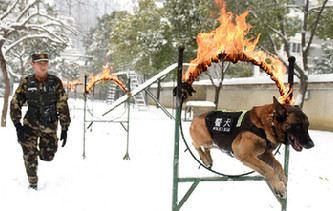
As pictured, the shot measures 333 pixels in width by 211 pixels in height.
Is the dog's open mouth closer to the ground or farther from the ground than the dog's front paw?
farther from the ground

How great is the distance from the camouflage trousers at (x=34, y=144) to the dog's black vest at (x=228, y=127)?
2762mm

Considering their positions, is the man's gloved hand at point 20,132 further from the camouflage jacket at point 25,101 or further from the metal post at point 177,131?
the metal post at point 177,131

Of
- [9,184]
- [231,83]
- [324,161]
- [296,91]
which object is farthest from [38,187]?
[231,83]

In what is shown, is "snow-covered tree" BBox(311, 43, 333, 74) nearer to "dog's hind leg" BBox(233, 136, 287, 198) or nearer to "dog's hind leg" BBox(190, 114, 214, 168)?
"dog's hind leg" BBox(190, 114, 214, 168)

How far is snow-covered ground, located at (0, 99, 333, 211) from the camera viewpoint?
175 inches

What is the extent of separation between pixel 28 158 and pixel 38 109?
0.81 meters

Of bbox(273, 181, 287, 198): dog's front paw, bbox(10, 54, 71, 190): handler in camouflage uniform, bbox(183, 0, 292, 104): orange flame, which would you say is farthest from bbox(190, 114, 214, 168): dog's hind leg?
bbox(10, 54, 71, 190): handler in camouflage uniform

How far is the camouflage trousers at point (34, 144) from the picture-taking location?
185 inches

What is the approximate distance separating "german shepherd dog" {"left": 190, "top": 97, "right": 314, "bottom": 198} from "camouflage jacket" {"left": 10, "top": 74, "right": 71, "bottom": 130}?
2.81m

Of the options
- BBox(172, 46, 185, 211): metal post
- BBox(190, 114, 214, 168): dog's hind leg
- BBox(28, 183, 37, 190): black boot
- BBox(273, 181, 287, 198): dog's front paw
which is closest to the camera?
BBox(273, 181, 287, 198): dog's front paw

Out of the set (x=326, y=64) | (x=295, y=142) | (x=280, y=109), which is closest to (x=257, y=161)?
(x=295, y=142)

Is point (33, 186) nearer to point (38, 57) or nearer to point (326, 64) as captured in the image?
point (38, 57)

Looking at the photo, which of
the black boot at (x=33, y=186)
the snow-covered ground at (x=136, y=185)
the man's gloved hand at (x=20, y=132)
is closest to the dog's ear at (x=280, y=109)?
the snow-covered ground at (x=136, y=185)

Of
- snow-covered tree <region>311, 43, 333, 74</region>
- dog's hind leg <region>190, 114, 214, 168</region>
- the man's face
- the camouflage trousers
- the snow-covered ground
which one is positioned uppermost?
snow-covered tree <region>311, 43, 333, 74</region>
